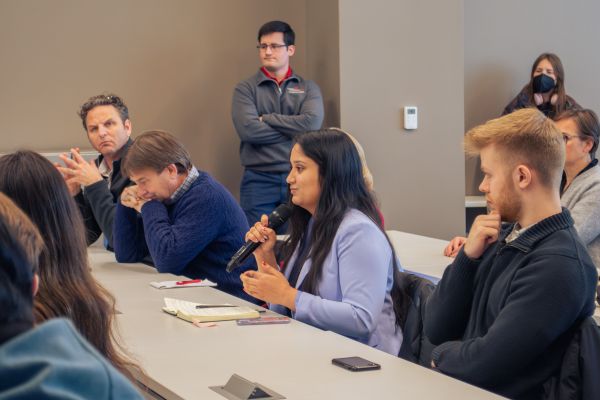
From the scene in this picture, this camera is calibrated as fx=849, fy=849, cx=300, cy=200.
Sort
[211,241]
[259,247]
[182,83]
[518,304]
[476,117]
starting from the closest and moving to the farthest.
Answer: [518,304] → [259,247] → [211,241] → [182,83] → [476,117]

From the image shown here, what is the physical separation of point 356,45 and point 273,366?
3801 mm

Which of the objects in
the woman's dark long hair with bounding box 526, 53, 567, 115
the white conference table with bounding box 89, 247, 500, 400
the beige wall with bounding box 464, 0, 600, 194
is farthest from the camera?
the beige wall with bounding box 464, 0, 600, 194

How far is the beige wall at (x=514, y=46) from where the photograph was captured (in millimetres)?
6570

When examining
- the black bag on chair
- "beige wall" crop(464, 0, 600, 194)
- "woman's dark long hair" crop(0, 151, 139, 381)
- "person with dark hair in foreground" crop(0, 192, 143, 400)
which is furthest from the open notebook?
"beige wall" crop(464, 0, 600, 194)

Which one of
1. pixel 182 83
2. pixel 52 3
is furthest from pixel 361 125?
pixel 52 3

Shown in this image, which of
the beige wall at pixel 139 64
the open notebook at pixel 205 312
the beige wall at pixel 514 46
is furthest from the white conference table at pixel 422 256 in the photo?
the beige wall at pixel 514 46

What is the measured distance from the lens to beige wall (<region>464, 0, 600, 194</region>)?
6.57 metres

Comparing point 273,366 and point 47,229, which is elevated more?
point 47,229

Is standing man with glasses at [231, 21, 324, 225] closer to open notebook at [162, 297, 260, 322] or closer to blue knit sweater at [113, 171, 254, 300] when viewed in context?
blue knit sweater at [113, 171, 254, 300]

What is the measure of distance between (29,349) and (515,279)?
144 cm

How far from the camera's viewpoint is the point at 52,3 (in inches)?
219

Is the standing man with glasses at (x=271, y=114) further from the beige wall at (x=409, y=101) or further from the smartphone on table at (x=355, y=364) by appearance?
the smartphone on table at (x=355, y=364)

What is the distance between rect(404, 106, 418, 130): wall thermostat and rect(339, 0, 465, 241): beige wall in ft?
0.14

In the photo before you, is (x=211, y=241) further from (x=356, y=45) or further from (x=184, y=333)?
(x=356, y=45)
